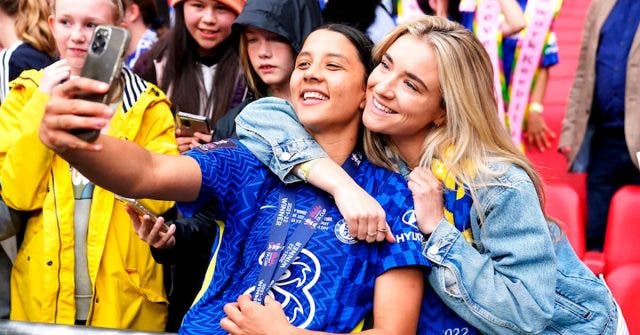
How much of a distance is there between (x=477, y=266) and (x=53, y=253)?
1.53m

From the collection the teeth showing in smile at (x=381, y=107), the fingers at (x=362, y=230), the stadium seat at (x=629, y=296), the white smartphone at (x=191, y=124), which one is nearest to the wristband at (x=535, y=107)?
the stadium seat at (x=629, y=296)

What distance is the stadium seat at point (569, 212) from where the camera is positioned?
15.0ft

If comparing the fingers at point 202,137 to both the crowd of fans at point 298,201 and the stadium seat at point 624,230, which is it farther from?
the stadium seat at point 624,230

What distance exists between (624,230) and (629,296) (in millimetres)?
678

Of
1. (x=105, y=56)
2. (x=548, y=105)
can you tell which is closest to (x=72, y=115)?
(x=105, y=56)

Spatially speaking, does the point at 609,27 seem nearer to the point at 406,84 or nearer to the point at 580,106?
the point at 580,106

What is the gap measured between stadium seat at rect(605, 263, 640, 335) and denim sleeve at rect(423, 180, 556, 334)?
107 cm

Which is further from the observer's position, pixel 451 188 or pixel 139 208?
pixel 139 208

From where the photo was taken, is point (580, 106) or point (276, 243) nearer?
point (276, 243)

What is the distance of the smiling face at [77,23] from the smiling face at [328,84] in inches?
41.2

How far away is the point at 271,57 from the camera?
4.02m

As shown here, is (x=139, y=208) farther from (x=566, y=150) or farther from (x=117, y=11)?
(x=566, y=150)

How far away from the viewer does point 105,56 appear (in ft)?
7.24

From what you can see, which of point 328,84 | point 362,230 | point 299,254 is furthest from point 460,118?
point 299,254
